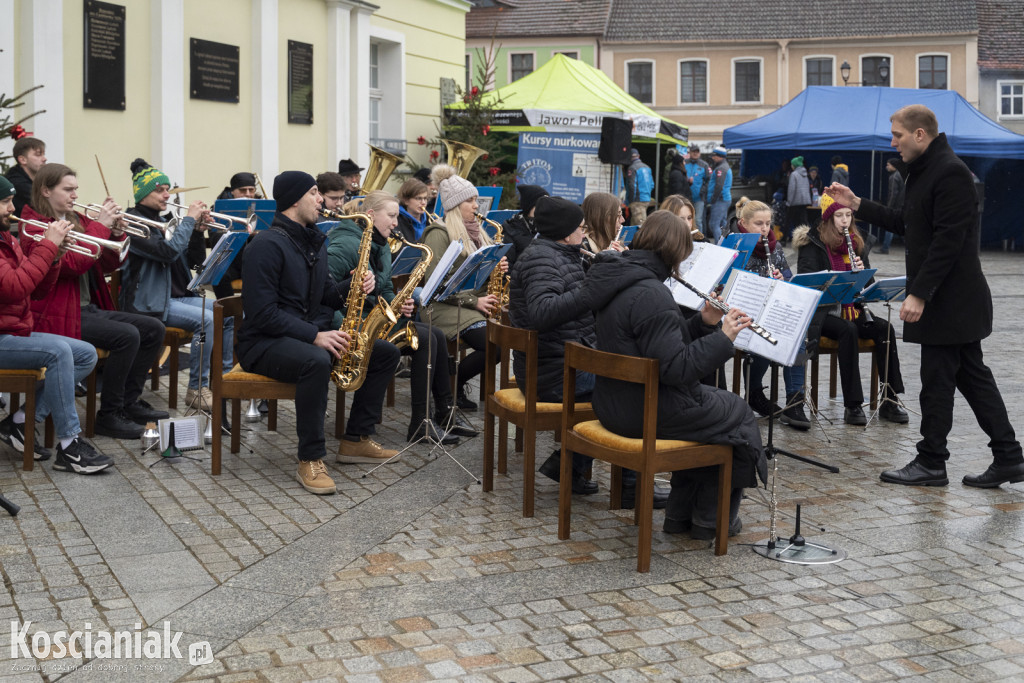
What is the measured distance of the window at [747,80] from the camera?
147ft

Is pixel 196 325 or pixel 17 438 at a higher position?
pixel 196 325

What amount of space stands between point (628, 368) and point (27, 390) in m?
3.39

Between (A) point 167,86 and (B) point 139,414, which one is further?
(A) point 167,86

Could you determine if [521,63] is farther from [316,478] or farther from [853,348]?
[316,478]

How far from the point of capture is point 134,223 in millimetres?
7566

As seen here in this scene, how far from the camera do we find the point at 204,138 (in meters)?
12.8

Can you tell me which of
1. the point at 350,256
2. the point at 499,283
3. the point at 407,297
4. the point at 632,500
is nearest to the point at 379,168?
the point at 499,283

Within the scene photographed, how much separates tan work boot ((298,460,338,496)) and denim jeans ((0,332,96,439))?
130 centimetres

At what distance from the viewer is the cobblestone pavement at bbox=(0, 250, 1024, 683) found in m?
4.11

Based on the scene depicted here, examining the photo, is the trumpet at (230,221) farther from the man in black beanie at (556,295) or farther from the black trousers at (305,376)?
the man in black beanie at (556,295)

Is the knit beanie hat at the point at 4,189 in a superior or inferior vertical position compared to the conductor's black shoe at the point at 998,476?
superior

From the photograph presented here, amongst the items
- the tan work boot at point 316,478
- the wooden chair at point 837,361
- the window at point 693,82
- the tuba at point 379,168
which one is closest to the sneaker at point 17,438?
the tan work boot at point 316,478

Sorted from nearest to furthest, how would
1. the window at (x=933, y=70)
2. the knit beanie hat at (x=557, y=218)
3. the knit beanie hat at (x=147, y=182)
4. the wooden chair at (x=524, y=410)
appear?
the wooden chair at (x=524, y=410)
the knit beanie hat at (x=557, y=218)
the knit beanie hat at (x=147, y=182)
the window at (x=933, y=70)

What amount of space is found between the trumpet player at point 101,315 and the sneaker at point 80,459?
0.75 m
